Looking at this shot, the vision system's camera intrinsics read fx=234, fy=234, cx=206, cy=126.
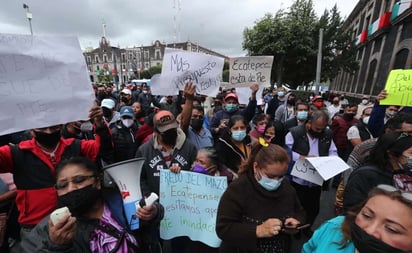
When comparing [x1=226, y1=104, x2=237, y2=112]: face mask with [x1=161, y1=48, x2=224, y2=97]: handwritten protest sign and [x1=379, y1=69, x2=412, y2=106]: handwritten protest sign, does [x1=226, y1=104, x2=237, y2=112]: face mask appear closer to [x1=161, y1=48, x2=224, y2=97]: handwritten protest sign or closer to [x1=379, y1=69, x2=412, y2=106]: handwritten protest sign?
[x1=161, y1=48, x2=224, y2=97]: handwritten protest sign

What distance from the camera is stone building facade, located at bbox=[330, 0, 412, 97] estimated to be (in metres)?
14.2

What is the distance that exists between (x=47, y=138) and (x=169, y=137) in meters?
1.06

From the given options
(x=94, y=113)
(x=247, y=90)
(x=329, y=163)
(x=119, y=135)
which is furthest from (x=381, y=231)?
(x=247, y=90)

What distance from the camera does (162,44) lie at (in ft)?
273

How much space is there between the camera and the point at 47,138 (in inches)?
72.0

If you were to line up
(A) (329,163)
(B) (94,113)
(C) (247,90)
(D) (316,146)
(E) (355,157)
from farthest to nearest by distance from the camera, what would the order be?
(C) (247,90) → (D) (316,146) → (A) (329,163) → (E) (355,157) → (B) (94,113)

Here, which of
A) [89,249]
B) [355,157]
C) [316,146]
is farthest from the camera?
[316,146]

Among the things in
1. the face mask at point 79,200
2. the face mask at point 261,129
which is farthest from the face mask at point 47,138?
the face mask at point 261,129

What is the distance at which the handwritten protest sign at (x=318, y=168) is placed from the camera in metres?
2.57

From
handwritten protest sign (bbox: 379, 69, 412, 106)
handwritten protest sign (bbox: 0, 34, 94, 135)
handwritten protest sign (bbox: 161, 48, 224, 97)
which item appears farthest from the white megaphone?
handwritten protest sign (bbox: 379, 69, 412, 106)

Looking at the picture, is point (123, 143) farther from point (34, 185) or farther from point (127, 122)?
point (34, 185)

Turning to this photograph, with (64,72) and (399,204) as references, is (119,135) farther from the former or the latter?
(399,204)

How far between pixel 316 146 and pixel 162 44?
8710 centimetres

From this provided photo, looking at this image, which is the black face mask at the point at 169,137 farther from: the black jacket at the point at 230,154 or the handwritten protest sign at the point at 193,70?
the handwritten protest sign at the point at 193,70
